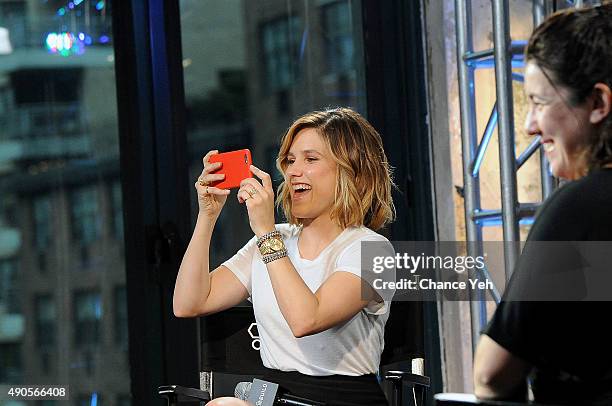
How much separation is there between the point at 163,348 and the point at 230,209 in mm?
621

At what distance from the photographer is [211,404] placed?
2.22 meters

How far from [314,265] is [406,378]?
0.47 metres

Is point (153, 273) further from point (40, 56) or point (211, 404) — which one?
point (211, 404)

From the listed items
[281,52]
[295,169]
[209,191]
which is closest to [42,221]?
[281,52]

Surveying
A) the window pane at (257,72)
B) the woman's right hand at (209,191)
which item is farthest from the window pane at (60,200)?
the woman's right hand at (209,191)

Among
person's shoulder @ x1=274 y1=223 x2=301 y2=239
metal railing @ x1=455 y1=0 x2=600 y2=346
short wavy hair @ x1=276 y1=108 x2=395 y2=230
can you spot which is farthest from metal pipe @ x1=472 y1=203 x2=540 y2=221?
person's shoulder @ x1=274 y1=223 x2=301 y2=239

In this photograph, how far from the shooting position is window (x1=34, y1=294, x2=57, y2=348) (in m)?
3.54

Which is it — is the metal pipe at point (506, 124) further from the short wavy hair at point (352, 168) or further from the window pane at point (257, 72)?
the window pane at point (257, 72)

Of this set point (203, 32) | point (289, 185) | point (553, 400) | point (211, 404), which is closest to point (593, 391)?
point (553, 400)

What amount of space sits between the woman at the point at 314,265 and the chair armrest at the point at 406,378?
0.19 meters

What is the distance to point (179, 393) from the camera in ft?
8.45

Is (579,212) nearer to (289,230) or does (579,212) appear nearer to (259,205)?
(259,205)

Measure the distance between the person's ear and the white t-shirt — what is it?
104 centimetres

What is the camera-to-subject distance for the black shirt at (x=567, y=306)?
4.30 ft
